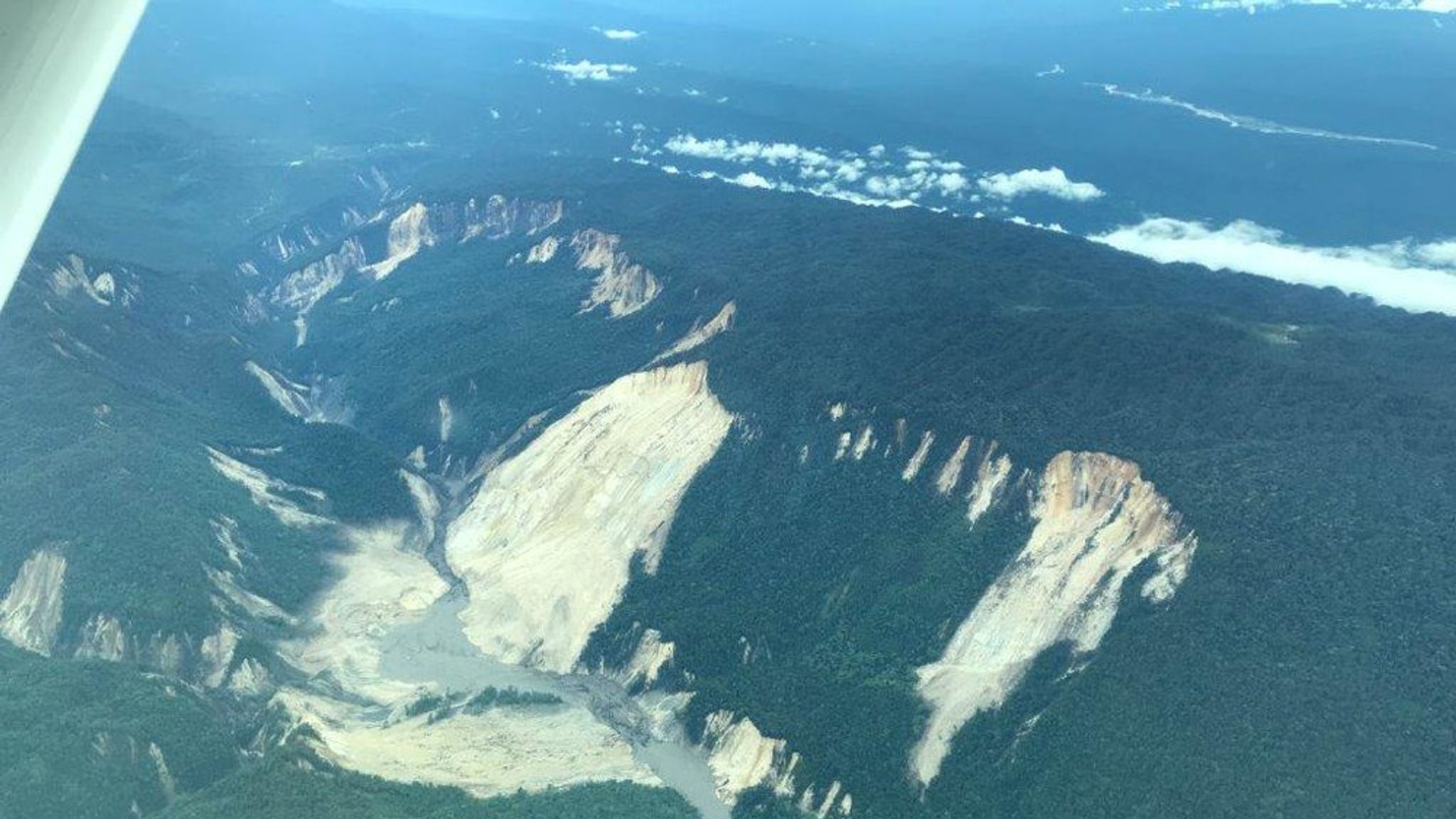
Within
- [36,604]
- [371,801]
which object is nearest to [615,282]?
[36,604]

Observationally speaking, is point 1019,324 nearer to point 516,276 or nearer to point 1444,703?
point 1444,703

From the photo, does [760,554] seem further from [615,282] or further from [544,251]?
[544,251]

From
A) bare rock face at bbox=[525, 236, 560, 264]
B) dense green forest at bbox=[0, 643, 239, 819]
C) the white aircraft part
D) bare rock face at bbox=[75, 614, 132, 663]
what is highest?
the white aircraft part

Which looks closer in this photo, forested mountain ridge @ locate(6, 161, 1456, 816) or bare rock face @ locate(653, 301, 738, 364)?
forested mountain ridge @ locate(6, 161, 1456, 816)

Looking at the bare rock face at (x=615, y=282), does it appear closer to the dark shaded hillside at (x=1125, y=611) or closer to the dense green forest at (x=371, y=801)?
the dark shaded hillside at (x=1125, y=611)

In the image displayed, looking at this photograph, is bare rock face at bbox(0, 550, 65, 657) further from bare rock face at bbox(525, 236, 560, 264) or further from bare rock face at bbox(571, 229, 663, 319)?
bare rock face at bbox(525, 236, 560, 264)

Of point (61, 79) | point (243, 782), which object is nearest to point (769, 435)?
point (243, 782)

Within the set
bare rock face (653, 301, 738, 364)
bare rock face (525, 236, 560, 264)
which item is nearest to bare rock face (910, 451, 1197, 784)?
bare rock face (653, 301, 738, 364)

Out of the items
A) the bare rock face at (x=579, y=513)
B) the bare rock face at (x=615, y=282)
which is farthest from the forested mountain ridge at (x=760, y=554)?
the bare rock face at (x=615, y=282)
